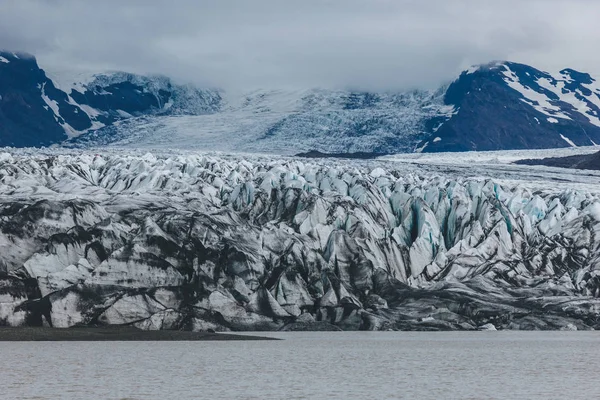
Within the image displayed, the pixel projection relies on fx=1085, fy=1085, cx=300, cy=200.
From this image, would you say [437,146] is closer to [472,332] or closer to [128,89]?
[128,89]

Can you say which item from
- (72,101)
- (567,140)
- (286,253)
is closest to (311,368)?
(286,253)

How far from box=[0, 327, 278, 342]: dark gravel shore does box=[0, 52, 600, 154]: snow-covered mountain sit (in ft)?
217

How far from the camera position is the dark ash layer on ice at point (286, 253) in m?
55.2

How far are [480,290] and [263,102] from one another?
289ft

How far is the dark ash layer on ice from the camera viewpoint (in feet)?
181

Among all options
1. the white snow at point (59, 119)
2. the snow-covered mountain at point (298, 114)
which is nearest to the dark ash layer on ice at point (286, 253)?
the snow-covered mountain at point (298, 114)

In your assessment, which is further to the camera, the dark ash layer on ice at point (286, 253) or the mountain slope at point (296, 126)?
the mountain slope at point (296, 126)

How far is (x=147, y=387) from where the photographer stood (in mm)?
35406

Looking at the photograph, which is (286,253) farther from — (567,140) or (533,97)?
(533,97)

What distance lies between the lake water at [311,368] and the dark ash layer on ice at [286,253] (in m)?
1.65

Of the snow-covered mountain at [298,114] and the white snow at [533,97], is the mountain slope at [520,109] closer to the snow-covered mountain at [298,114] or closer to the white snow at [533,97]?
the white snow at [533,97]

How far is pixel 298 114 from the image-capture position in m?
132

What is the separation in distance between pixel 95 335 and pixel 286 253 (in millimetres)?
12717

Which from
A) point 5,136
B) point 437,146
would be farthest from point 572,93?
point 5,136
